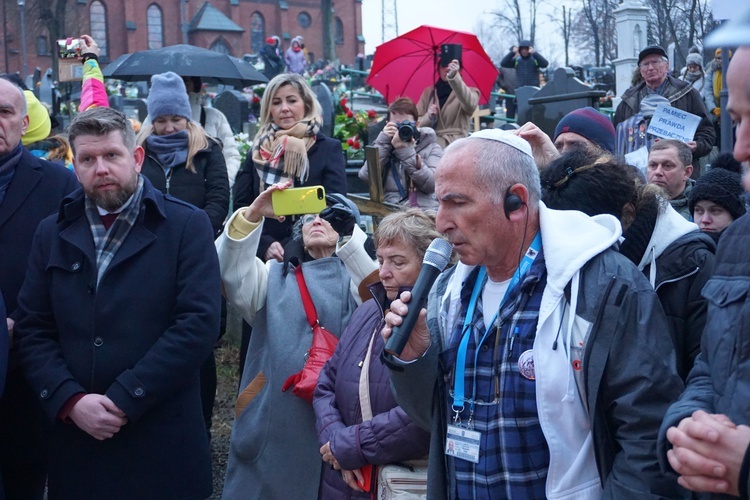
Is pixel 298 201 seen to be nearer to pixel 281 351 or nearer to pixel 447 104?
pixel 281 351

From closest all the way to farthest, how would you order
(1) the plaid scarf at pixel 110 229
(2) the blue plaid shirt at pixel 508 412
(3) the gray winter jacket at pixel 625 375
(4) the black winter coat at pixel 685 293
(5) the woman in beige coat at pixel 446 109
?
(3) the gray winter jacket at pixel 625 375, (2) the blue plaid shirt at pixel 508 412, (4) the black winter coat at pixel 685 293, (1) the plaid scarf at pixel 110 229, (5) the woman in beige coat at pixel 446 109

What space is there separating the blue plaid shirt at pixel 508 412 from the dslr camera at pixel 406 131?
13.6 ft

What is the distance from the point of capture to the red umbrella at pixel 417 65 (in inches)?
349

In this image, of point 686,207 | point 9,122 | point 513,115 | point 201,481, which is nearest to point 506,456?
point 201,481

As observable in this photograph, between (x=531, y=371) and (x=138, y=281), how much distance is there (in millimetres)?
1947

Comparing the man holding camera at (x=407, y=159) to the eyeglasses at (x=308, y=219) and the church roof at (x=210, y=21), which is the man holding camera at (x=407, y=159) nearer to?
the eyeglasses at (x=308, y=219)

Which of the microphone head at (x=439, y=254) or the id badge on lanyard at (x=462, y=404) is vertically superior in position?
the microphone head at (x=439, y=254)

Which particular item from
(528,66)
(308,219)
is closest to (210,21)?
(528,66)

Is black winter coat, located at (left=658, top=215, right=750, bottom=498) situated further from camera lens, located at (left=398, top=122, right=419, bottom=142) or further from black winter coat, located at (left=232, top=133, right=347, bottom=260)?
camera lens, located at (left=398, top=122, right=419, bottom=142)

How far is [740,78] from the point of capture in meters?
2.15

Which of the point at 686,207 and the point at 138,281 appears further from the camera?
the point at 686,207

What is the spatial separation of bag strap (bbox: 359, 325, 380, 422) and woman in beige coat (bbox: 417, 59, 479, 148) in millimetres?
4683

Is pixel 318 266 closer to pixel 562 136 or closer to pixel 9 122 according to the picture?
pixel 562 136

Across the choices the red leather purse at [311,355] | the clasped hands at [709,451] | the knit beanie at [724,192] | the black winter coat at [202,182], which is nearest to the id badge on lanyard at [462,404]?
the clasped hands at [709,451]
